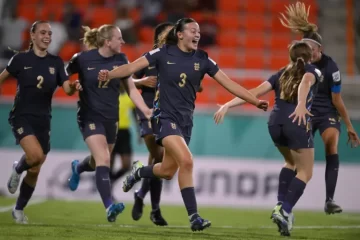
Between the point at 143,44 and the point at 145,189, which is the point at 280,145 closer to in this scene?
the point at 145,189

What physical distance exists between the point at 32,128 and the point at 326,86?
368cm

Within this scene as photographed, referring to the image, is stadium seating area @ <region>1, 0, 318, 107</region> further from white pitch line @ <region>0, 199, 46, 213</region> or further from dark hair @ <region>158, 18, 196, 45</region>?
dark hair @ <region>158, 18, 196, 45</region>

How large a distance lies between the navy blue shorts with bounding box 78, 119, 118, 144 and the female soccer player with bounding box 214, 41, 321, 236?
160 cm

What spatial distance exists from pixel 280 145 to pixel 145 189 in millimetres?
2200

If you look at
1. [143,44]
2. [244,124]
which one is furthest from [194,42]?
[143,44]

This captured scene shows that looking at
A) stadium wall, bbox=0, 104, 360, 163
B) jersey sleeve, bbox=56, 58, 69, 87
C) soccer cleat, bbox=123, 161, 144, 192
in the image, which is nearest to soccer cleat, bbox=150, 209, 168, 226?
soccer cleat, bbox=123, 161, 144, 192

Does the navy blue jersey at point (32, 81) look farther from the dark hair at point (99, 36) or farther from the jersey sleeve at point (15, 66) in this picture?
the dark hair at point (99, 36)

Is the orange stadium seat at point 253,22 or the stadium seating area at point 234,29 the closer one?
the stadium seating area at point 234,29

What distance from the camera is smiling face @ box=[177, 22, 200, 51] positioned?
28.0 feet

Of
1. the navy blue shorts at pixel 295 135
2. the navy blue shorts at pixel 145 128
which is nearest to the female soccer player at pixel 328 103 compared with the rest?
the navy blue shorts at pixel 295 135

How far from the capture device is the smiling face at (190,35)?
8523 millimetres

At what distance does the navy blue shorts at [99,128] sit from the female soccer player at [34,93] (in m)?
0.41

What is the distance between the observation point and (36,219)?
1038 cm

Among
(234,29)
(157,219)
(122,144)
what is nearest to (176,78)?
(157,219)
